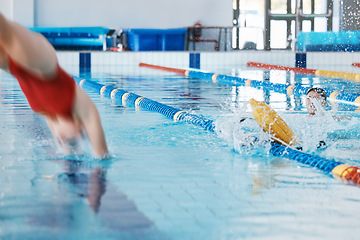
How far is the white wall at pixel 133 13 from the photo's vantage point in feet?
51.0

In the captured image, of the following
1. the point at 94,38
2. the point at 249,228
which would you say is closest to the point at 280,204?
the point at 249,228

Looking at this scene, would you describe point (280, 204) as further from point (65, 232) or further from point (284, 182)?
point (65, 232)

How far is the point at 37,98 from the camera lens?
95.5 inches

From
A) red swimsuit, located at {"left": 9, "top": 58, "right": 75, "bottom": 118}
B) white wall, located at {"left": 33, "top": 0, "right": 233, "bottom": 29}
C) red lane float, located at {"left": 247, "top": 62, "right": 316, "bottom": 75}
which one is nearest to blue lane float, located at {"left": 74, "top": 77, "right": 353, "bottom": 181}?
red swimsuit, located at {"left": 9, "top": 58, "right": 75, "bottom": 118}

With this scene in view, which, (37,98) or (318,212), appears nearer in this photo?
(318,212)

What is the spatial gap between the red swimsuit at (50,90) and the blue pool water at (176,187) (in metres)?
0.28

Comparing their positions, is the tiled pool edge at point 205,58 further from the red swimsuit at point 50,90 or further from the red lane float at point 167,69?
the red swimsuit at point 50,90

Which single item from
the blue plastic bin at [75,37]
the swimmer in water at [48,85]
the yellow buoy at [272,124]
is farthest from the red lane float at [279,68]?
the swimmer in water at [48,85]

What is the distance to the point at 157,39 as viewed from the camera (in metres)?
15.0

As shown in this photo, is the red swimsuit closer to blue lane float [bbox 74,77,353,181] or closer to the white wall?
blue lane float [bbox 74,77,353,181]

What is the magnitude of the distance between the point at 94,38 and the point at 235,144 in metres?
11.7

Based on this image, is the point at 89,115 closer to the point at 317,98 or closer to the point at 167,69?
the point at 317,98

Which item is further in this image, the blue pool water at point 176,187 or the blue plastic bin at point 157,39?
the blue plastic bin at point 157,39

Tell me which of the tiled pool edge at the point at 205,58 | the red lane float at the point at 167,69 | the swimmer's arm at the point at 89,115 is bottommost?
the swimmer's arm at the point at 89,115
